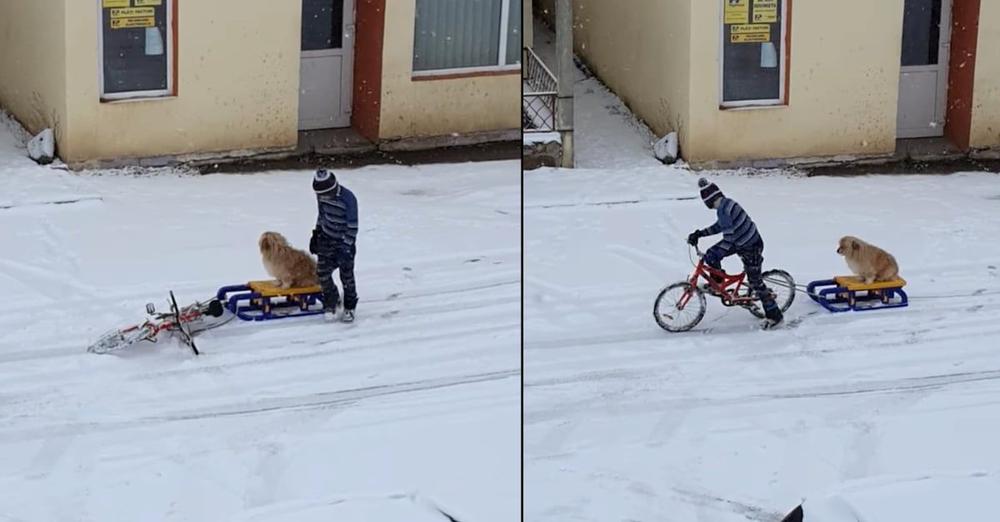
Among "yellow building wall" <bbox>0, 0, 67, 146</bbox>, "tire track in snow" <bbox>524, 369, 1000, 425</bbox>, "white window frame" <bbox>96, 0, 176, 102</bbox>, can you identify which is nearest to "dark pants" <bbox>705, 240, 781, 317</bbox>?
"tire track in snow" <bbox>524, 369, 1000, 425</bbox>

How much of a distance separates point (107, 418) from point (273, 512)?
52 centimetres

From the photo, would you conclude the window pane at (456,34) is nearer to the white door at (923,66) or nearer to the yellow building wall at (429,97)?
the yellow building wall at (429,97)

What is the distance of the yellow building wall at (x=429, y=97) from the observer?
4.11m

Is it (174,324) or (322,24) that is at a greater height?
(322,24)

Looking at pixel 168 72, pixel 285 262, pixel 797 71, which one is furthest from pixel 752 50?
pixel 168 72

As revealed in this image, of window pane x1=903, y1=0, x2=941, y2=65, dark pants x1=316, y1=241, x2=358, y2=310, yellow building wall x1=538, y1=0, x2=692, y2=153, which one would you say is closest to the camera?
yellow building wall x1=538, y1=0, x2=692, y2=153

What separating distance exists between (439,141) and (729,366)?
1.00 m

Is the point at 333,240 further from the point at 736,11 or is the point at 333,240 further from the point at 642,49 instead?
the point at 736,11

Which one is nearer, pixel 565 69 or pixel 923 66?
pixel 565 69

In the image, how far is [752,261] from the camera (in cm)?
402

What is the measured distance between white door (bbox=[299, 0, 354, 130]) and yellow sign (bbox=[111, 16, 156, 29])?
40 cm

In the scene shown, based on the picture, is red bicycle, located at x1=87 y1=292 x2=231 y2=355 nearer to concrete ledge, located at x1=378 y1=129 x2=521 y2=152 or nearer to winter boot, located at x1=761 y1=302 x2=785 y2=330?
concrete ledge, located at x1=378 y1=129 x2=521 y2=152

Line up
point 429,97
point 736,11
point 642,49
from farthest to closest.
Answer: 1. point 429,97
2. point 736,11
3. point 642,49

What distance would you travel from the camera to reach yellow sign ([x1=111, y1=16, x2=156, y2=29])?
13.2 ft
